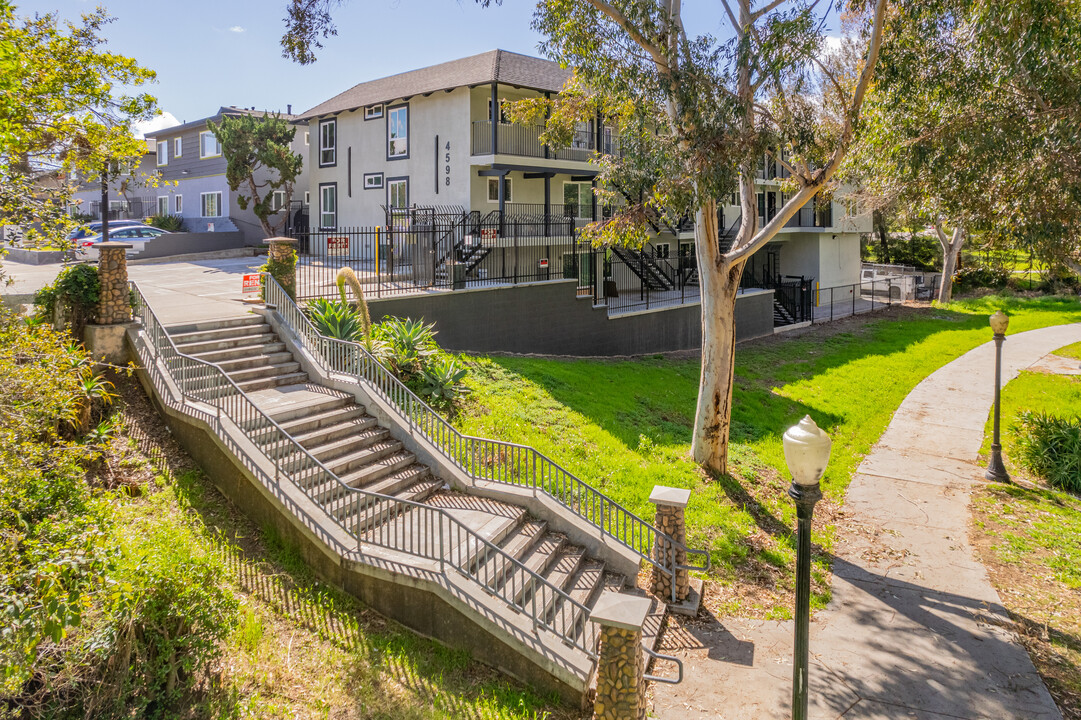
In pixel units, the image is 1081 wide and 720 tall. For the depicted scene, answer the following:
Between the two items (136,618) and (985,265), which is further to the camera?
(985,265)

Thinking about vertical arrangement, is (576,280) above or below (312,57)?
below

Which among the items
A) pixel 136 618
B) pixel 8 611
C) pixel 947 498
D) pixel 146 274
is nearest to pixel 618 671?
pixel 136 618

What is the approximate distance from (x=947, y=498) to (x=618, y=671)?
369 inches

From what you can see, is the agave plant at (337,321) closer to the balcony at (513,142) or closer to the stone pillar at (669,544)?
the stone pillar at (669,544)

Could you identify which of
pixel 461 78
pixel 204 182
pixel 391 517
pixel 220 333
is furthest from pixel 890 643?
pixel 204 182

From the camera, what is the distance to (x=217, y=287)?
62.6ft

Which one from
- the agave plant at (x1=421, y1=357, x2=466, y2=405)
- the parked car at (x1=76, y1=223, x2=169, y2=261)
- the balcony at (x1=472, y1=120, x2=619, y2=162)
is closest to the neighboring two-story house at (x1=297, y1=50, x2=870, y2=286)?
the balcony at (x1=472, y1=120, x2=619, y2=162)

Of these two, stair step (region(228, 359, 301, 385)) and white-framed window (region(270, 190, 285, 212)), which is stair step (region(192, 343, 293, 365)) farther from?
white-framed window (region(270, 190, 285, 212))

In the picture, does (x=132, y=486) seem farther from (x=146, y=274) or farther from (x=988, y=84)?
(x=146, y=274)

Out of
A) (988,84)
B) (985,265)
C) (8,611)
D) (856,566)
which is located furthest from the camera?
(985,265)

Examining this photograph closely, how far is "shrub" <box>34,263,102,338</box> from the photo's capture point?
41.1 feet

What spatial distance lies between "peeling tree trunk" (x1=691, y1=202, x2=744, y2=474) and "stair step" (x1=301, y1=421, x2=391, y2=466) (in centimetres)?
577

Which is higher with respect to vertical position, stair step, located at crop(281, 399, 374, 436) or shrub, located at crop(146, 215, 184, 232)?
shrub, located at crop(146, 215, 184, 232)

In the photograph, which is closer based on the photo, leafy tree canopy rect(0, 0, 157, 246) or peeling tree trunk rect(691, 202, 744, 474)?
leafy tree canopy rect(0, 0, 157, 246)
